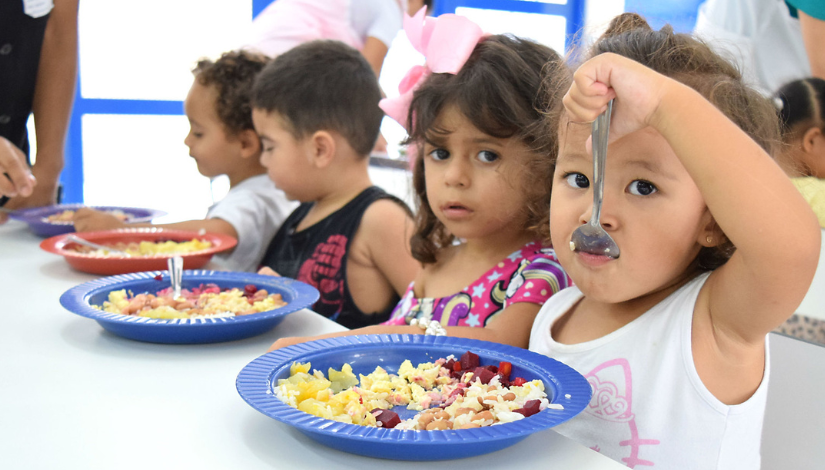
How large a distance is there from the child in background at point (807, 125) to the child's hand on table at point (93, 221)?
150cm

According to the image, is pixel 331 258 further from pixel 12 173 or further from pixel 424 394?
pixel 424 394

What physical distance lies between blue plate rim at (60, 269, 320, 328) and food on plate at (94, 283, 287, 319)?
28 mm

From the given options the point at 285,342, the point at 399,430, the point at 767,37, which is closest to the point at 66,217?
the point at 285,342

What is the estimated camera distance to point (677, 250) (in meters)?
0.76

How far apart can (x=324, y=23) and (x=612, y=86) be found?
2225 mm

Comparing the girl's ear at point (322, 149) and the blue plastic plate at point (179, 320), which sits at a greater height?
the girl's ear at point (322, 149)

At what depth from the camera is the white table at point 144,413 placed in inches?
22.8

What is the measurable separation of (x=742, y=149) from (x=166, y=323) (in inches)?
27.2

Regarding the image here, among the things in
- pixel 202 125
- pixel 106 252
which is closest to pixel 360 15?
pixel 202 125

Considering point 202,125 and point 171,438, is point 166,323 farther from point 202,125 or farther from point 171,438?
point 202,125

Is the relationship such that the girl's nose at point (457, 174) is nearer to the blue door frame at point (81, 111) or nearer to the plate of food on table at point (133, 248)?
the plate of food on table at point (133, 248)

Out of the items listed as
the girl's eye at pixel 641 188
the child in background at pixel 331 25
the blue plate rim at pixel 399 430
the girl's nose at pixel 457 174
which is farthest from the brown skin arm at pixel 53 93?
the girl's eye at pixel 641 188

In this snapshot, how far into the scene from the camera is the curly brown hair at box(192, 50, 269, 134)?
205cm

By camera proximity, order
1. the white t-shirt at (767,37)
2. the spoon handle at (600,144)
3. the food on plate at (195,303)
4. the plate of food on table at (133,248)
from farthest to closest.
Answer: the plate of food on table at (133,248), the white t-shirt at (767,37), the food on plate at (195,303), the spoon handle at (600,144)
